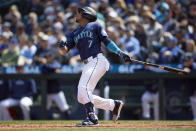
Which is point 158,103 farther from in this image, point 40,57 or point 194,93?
point 40,57

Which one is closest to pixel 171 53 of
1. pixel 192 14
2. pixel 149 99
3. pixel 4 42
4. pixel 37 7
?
pixel 149 99

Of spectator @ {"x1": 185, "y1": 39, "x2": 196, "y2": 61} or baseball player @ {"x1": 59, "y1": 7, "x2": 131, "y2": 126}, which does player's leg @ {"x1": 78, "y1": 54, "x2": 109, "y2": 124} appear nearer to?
baseball player @ {"x1": 59, "y1": 7, "x2": 131, "y2": 126}

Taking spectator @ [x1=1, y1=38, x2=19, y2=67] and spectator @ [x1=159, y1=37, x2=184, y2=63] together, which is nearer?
spectator @ [x1=159, y1=37, x2=184, y2=63]

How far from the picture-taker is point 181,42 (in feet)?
40.3

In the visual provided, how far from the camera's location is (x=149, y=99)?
11.9 meters

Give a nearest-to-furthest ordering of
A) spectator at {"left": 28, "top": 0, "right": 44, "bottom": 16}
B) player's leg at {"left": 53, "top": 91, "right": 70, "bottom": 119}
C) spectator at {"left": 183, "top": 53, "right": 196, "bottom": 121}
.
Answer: spectator at {"left": 183, "top": 53, "right": 196, "bottom": 121}
player's leg at {"left": 53, "top": 91, "right": 70, "bottom": 119}
spectator at {"left": 28, "top": 0, "right": 44, "bottom": 16}

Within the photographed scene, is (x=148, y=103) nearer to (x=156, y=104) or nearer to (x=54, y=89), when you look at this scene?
(x=156, y=104)

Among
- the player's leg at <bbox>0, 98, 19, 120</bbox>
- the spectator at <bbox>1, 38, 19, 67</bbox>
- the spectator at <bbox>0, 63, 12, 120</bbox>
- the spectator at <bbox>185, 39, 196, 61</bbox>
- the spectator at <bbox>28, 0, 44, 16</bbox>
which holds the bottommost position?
the player's leg at <bbox>0, 98, 19, 120</bbox>

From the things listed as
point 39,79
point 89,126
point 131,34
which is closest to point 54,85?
point 39,79

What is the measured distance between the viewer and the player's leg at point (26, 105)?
40.3 ft

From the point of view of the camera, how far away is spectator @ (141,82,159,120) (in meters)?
11.8

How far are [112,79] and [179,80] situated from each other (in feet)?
5.14

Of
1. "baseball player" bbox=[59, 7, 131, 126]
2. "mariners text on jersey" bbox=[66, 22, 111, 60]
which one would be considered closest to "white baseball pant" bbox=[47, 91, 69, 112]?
"baseball player" bbox=[59, 7, 131, 126]

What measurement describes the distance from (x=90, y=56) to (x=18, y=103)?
17.5 feet
